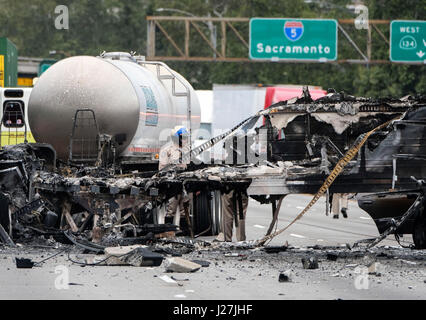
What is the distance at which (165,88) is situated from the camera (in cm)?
2141

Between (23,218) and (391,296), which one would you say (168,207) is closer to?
(23,218)

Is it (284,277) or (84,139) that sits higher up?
(84,139)

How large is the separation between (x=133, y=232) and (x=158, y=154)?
12.4 feet

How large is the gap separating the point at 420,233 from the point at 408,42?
29.6 m

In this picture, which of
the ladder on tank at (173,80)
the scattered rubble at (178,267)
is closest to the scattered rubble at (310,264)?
the scattered rubble at (178,267)

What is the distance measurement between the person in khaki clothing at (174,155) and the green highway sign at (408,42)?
26.3 meters

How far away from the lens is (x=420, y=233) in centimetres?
1625

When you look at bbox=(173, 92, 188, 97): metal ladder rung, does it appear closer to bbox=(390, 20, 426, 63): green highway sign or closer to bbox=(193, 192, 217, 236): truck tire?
bbox=(193, 192, 217, 236): truck tire

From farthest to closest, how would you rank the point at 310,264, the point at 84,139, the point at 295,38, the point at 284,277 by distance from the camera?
the point at 295,38 → the point at 84,139 → the point at 310,264 → the point at 284,277

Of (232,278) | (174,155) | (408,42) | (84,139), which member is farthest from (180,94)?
(408,42)

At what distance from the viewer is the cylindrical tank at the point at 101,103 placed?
18734 millimetres

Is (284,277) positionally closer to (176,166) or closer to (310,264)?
(310,264)

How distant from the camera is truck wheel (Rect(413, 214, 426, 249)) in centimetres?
1614

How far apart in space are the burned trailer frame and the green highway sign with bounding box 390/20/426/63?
28470 mm
